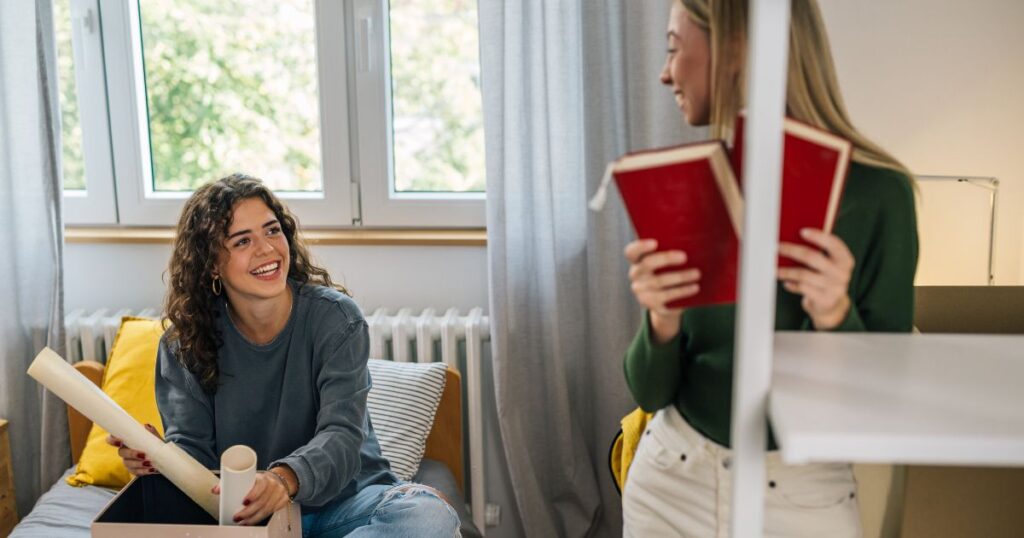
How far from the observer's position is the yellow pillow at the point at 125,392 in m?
2.28

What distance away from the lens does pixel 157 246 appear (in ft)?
8.54

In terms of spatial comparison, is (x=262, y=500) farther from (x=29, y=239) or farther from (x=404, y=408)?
(x=29, y=239)

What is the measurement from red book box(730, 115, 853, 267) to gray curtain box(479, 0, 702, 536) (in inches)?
57.2

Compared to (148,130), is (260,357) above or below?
below

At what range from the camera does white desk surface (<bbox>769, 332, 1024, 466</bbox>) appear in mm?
645

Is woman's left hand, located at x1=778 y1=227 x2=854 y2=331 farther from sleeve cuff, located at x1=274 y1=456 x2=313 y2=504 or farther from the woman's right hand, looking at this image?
sleeve cuff, located at x1=274 y1=456 x2=313 y2=504

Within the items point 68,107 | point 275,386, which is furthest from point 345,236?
point 68,107

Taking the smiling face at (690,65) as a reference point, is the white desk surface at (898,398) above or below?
below

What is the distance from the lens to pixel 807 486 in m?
1.06

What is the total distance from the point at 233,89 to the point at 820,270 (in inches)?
83.4

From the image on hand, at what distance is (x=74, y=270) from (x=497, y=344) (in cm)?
122

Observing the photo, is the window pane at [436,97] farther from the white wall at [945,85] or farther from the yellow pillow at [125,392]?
the white wall at [945,85]

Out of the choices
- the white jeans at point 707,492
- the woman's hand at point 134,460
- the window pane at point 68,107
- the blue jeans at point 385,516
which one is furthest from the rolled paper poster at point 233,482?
the window pane at point 68,107

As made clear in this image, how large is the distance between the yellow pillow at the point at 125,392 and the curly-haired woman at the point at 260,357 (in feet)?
1.39
